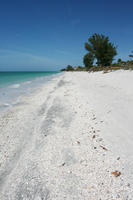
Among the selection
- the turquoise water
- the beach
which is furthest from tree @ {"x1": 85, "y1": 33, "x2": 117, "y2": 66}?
the beach

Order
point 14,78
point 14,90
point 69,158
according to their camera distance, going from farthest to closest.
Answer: point 14,78 < point 14,90 < point 69,158

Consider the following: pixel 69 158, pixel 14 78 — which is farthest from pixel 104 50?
pixel 69 158

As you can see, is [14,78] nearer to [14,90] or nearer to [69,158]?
[14,90]

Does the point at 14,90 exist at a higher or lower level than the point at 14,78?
lower

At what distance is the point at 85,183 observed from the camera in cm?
153

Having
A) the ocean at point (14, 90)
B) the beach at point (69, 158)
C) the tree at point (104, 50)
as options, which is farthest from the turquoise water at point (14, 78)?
the tree at point (104, 50)

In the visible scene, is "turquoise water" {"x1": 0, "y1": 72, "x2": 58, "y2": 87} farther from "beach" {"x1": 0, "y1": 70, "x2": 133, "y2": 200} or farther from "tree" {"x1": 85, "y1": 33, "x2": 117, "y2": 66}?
"tree" {"x1": 85, "y1": 33, "x2": 117, "y2": 66}

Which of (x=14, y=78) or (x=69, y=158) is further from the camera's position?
(x=14, y=78)

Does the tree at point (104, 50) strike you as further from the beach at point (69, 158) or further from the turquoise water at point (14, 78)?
the beach at point (69, 158)

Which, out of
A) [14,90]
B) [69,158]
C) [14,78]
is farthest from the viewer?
[14,78]

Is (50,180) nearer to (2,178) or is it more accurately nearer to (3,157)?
(2,178)

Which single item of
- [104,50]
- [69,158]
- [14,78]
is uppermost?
[104,50]

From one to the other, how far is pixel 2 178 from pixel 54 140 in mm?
1208

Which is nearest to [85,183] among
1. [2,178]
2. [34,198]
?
[34,198]
